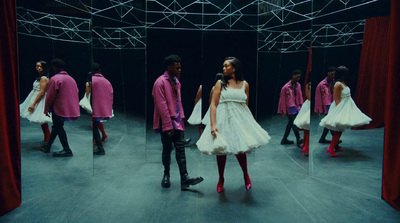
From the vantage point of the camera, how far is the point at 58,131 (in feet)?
13.3

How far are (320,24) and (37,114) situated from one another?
390cm

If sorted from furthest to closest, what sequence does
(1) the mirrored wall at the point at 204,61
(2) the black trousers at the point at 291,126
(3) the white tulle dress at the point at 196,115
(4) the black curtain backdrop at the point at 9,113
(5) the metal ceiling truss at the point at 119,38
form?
(3) the white tulle dress at the point at 196,115 → (2) the black trousers at the point at 291,126 → (5) the metal ceiling truss at the point at 119,38 → (1) the mirrored wall at the point at 204,61 → (4) the black curtain backdrop at the point at 9,113

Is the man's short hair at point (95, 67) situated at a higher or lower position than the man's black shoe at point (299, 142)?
higher

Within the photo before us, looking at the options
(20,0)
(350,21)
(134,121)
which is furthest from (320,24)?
(20,0)

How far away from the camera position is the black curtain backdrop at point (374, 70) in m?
3.81

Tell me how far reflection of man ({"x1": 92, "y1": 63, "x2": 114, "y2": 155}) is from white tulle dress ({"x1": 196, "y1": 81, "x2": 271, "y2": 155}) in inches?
61.3

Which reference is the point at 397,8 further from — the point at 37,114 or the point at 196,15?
the point at 37,114

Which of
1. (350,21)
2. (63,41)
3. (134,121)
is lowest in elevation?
(134,121)

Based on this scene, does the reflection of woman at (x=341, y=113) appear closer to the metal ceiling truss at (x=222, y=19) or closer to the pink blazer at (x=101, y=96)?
the metal ceiling truss at (x=222, y=19)

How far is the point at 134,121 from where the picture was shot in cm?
487

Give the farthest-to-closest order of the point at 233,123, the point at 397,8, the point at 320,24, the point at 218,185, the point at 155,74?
the point at 155,74 → the point at 320,24 → the point at 218,185 → the point at 233,123 → the point at 397,8

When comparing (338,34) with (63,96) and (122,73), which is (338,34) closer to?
(122,73)

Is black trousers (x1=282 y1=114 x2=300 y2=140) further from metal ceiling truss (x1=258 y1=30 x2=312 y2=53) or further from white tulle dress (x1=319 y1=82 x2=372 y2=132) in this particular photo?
metal ceiling truss (x1=258 y1=30 x2=312 y2=53)

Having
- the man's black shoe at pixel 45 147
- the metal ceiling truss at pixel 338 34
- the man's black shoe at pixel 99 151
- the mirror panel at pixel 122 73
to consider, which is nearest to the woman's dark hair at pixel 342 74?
the metal ceiling truss at pixel 338 34
